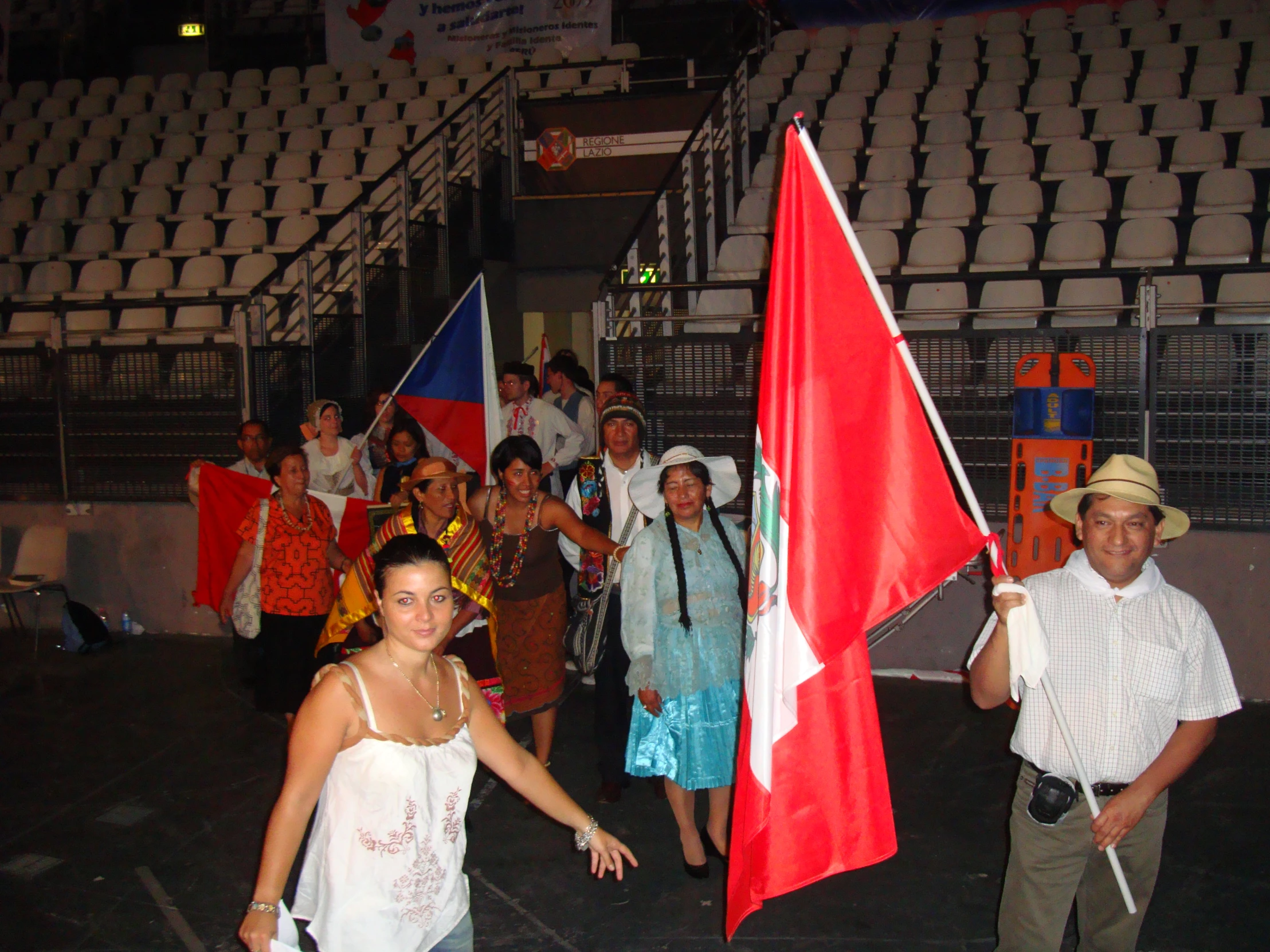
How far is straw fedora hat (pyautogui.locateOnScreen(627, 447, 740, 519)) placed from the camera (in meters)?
4.11

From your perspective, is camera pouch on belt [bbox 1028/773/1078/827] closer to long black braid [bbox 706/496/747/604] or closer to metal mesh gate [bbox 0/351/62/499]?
long black braid [bbox 706/496/747/604]

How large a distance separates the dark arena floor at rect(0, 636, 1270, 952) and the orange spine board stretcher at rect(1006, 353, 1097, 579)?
95cm

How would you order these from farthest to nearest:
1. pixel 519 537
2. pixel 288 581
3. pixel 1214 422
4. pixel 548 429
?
pixel 548 429 → pixel 1214 422 → pixel 288 581 → pixel 519 537

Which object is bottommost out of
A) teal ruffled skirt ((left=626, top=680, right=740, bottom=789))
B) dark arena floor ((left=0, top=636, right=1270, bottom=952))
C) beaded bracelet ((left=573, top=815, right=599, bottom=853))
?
dark arena floor ((left=0, top=636, right=1270, bottom=952))

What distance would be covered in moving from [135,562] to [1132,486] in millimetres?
7472

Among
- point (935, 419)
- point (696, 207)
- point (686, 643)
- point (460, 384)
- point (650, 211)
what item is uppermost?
point (696, 207)

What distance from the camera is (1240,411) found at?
6.04 metres

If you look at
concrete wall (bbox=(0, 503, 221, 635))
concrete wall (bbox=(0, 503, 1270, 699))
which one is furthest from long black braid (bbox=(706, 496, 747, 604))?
concrete wall (bbox=(0, 503, 221, 635))

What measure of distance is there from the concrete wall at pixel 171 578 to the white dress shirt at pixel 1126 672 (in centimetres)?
376

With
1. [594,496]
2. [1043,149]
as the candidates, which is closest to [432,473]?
[594,496]

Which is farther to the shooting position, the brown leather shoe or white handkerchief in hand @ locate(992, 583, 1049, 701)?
the brown leather shoe

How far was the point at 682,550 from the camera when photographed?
4.06 metres

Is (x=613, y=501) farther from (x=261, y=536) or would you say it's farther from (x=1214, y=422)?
(x=1214, y=422)

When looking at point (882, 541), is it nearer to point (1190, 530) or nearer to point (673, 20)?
point (1190, 530)
